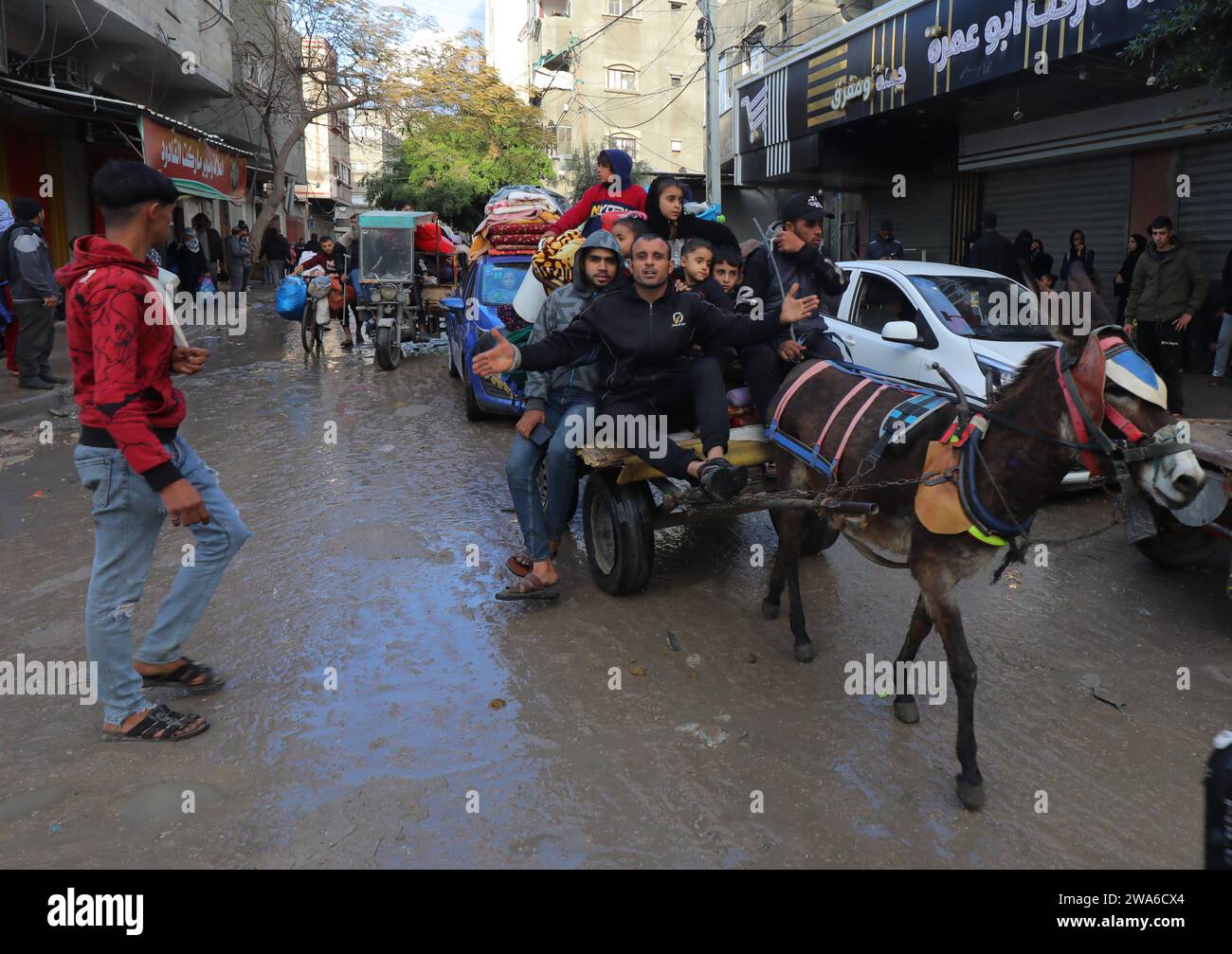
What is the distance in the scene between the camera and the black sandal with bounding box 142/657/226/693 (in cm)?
388

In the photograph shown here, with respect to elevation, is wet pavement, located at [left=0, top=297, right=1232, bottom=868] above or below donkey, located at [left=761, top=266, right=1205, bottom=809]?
below

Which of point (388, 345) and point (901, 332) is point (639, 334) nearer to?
point (901, 332)

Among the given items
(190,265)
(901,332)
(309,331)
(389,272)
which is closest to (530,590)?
(901,332)

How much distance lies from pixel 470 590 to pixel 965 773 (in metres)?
2.96

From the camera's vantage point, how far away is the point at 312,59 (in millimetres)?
26000

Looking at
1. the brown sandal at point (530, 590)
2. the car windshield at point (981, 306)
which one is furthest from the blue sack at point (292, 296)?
the brown sandal at point (530, 590)

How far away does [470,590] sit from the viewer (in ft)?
17.2

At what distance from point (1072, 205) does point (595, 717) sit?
1375 cm

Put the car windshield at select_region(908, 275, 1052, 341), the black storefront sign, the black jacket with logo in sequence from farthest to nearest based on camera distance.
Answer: the black storefront sign → the car windshield at select_region(908, 275, 1052, 341) → the black jacket with logo

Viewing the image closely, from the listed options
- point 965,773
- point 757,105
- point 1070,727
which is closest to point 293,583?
point 965,773

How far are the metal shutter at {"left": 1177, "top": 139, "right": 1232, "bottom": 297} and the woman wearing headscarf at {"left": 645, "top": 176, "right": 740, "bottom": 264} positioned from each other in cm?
905

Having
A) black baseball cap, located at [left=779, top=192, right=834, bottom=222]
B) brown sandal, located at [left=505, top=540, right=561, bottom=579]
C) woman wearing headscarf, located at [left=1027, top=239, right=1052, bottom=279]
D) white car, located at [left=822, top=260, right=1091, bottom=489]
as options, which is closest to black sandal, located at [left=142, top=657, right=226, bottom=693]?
brown sandal, located at [left=505, top=540, right=561, bottom=579]

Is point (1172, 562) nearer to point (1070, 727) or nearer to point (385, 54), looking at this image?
point (1070, 727)

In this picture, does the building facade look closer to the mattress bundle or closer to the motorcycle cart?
the mattress bundle
